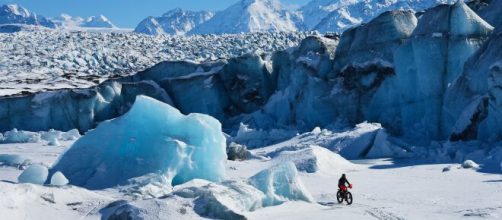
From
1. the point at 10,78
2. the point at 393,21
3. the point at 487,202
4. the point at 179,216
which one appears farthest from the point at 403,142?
the point at 10,78

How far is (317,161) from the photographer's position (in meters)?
18.7

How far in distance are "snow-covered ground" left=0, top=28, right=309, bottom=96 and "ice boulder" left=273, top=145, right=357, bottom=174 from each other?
36.1 meters

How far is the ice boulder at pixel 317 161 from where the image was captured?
18427mm

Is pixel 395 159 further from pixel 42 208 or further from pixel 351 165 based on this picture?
pixel 42 208

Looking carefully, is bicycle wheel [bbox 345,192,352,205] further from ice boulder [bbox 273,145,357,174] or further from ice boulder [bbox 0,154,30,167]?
ice boulder [bbox 0,154,30,167]

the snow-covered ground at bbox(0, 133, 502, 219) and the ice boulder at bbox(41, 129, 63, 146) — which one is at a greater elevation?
the ice boulder at bbox(41, 129, 63, 146)

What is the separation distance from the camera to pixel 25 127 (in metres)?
38.1

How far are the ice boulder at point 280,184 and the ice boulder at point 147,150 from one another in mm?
3094

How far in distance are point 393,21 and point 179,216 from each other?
2238cm

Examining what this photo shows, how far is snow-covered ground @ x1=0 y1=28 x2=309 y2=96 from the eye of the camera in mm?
62053

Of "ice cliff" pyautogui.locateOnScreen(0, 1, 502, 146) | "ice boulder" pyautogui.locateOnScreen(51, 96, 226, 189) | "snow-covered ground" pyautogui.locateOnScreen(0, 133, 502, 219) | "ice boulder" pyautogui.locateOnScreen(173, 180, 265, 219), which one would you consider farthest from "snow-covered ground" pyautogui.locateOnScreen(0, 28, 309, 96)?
"ice boulder" pyautogui.locateOnScreen(173, 180, 265, 219)

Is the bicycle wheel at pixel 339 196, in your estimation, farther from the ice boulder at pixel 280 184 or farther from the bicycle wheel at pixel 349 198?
the ice boulder at pixel 280 184

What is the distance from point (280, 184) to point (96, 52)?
64905 mm

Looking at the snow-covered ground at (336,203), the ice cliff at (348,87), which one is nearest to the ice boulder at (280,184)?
the snow-covered ground at (336,203)
